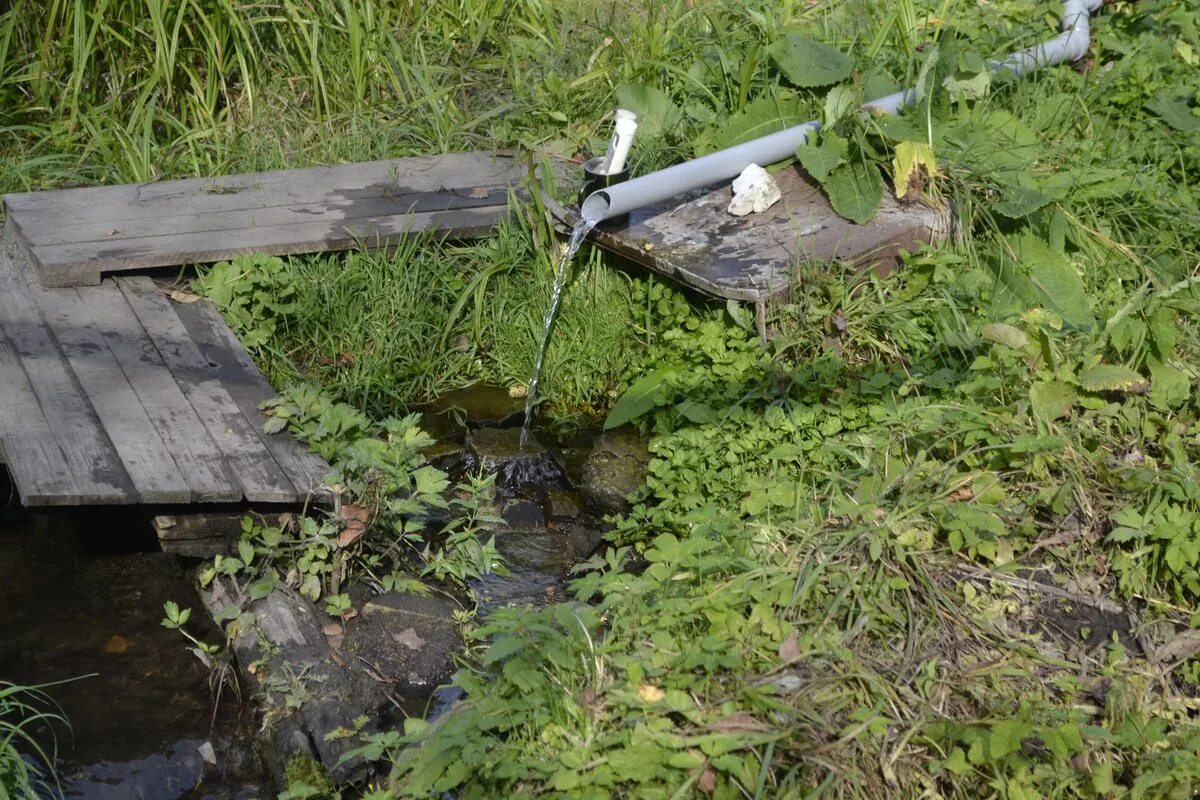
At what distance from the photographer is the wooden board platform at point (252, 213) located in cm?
459

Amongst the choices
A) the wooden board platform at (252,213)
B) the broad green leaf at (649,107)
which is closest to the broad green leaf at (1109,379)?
the broad green leaf at (649,107)

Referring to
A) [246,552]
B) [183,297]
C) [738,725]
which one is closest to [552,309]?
[183,297]

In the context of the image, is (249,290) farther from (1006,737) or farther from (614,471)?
(1006,737)

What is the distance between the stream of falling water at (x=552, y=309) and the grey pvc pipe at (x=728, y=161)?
87mm

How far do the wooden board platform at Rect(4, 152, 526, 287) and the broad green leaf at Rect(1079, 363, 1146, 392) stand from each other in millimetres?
2514

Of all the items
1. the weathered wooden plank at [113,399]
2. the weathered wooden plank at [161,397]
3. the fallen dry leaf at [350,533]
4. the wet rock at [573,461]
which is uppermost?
the weathered wooden plank at [113,399]

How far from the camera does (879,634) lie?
3086 mm

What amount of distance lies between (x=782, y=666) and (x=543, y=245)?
261 centimetres

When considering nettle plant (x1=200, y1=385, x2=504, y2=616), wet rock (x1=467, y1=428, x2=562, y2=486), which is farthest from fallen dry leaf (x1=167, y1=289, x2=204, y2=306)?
wet rock (x1=467, y1=428, x2=562, y2=486)

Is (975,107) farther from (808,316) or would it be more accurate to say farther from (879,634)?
(879,634)

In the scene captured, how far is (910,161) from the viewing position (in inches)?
186

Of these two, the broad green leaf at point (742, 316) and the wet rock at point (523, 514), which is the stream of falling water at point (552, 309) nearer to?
the wet rock at point (523, 514)

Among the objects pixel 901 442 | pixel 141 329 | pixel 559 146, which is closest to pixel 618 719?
pixel 901 442

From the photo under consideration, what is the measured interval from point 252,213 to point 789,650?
316cm
